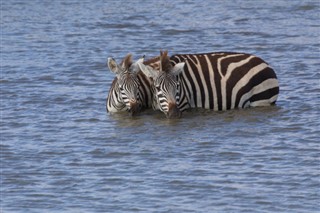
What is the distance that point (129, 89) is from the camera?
1429cm

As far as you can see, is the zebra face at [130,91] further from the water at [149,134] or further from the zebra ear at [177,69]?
the zebra ear at [177,69]

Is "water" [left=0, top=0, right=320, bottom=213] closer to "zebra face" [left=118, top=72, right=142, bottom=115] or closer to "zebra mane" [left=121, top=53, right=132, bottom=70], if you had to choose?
"zebra face" [left=118, top=72, right=142, bottom=115]

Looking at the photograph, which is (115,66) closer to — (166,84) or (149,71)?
(149,71)

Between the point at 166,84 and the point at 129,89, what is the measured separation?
47cm

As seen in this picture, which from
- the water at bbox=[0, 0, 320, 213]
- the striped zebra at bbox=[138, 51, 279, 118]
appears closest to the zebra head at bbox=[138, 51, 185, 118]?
the striped zebra at bbox=[138, 51, 279, 118]

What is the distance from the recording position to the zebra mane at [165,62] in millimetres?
14188

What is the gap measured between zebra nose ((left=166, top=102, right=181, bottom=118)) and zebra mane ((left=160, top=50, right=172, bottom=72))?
457 millimetres

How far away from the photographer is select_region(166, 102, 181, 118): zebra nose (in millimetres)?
14070

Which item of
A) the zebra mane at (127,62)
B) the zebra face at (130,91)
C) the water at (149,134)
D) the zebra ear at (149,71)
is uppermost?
the zebra mane at (127,62)

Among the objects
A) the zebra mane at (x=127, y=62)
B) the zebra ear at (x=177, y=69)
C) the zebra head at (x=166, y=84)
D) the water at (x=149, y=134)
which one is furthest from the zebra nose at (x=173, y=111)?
the zebra mane at (x=127, y=62)

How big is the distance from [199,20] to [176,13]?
149cm

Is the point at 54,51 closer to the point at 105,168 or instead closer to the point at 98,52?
the point at 98,52

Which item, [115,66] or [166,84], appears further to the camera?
[115,66]

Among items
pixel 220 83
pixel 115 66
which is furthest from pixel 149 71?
pixel 220 83
